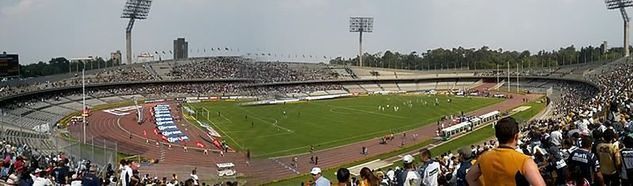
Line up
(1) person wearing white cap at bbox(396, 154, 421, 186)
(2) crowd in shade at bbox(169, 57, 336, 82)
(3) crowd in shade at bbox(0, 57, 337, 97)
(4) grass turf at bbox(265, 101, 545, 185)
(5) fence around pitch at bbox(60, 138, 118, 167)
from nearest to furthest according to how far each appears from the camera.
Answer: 1. (1) person wearing white cap at bbox(396, 154, 421, 186)
2. (5) fence around pitch at bbox(60, 138, 118, 167)
3. (4) grass turf at bbox(265, 101, 545, 185)
4. (3) crowd in shade at bbox(0, 57, 337, 97)
5. (2) crowd in shade at bbox(169, 57, 336, 82)

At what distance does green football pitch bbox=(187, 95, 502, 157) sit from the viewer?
32.3 m

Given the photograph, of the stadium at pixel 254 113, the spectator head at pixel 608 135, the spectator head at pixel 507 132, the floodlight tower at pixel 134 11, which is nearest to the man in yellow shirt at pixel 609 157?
the spectator head at pixel 608 135

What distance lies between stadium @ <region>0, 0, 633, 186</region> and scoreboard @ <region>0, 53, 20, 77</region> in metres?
0.10

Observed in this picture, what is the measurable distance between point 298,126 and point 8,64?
23.0m

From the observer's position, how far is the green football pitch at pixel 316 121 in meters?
32.3

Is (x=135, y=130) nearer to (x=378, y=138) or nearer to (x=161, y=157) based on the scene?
(x=161, y=157)

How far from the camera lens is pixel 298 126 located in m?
42.4

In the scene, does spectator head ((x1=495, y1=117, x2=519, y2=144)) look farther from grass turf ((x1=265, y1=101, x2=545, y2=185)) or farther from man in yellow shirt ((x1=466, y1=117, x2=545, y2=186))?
grass turf ((x1=265, y1=101, x2=545, y2=185))

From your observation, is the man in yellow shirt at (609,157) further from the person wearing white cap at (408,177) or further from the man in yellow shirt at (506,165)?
the man in yellow shirt at (506,165)

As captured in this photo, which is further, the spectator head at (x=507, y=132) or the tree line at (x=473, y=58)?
the tree line at (x=473, y=58)

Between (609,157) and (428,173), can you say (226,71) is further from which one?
(609,157)

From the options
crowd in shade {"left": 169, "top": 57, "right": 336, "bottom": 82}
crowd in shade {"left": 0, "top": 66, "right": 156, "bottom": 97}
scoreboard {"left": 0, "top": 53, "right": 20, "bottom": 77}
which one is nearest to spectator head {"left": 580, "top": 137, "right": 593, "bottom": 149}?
scoreboard {"left": 0, "top": 53, "right": 20, "bottom": 77}

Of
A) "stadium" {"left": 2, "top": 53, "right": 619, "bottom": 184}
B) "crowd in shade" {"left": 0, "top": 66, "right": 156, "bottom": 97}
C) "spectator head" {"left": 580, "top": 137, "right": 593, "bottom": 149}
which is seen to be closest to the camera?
"spectator head" {"left": 580, "top": 137, "right": 593, "bottom": 149}

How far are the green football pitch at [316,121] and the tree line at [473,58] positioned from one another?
213 feet
